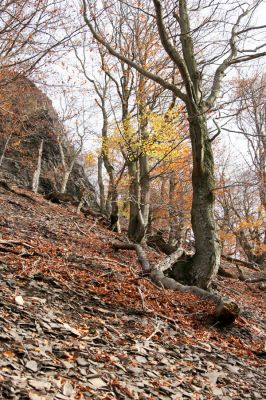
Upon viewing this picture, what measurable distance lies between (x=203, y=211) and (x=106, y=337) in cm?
395

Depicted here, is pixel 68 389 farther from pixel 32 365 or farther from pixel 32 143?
pixel 32 143

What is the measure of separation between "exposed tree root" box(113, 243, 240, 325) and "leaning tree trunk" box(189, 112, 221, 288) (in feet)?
1.93

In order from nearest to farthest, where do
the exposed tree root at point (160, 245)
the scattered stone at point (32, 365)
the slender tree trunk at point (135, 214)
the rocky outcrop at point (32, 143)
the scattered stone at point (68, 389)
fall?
the scattered stone at point (68, 389) → the scattered stone at point (32, 365) → the slender tree trunk at point (135, 214) → the exposed tree root at point (160, 245) → the rocky outcrop at point (32, 143)

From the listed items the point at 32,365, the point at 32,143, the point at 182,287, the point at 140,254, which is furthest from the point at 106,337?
the point at 32,143

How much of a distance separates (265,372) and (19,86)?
22.4m

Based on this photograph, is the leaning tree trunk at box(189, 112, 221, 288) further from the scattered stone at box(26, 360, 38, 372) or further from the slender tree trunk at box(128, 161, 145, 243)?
the scattered stone at box(26, 360, 38, 372)

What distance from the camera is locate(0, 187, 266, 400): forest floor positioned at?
9.85 feet

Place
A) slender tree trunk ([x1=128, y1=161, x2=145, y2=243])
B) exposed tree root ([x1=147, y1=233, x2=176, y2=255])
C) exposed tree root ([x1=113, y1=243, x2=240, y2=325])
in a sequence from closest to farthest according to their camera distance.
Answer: exposed tree root ([x1=113, y1=243, x2=240, y2=325])
slender tree trunk ([x1=128, y1=161, x2=145, y2=243])
exposed tree root ([x1=147, y1=233, x2=176, y2=255])

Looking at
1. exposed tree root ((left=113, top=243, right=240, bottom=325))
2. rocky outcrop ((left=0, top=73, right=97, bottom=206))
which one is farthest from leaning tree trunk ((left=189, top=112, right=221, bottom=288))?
rocky outcrop ((left=0, top=73, right=97, bottom=206))

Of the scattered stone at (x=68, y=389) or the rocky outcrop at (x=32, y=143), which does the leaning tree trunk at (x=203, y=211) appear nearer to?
the scattered stone at (x=68, y=389)

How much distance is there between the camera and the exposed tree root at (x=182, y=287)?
554cm

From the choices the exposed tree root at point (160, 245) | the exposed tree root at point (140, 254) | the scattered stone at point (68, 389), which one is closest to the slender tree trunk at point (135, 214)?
the exposed tree root at point (160, 245)

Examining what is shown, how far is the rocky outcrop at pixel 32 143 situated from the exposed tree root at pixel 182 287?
1831 centimetres

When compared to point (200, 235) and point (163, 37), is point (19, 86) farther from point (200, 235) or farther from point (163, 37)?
point (200, 235)
